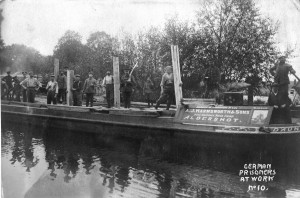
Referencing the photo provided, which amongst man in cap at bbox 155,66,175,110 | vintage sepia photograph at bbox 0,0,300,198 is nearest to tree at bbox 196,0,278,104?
vintage sepia photograph at bbox 0,0,300,198

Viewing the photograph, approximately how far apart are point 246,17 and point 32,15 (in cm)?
1185

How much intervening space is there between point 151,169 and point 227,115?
2065mm

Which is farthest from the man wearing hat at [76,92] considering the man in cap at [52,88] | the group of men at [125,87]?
the man in cap at [52,88]

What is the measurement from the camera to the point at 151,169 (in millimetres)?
6387

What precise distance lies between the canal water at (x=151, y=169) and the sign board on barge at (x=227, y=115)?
447mm

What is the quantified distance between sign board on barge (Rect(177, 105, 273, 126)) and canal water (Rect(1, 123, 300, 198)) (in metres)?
0.45

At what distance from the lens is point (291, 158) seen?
20.3 feet

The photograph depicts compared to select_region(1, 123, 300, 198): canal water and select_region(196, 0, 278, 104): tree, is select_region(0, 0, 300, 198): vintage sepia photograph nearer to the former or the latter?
select_region(1, 123, 300, 198): canal water

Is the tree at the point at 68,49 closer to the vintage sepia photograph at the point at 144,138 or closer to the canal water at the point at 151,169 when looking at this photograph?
the vintage sepia photograph at the point at 144,138

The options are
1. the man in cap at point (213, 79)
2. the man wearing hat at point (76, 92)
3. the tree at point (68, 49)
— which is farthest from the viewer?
the tree at point (68, 49)

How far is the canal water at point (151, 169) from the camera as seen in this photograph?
17.5ft

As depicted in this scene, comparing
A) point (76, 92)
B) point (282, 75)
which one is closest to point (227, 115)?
point (282, 75)

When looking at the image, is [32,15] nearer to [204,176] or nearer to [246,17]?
[204,176]

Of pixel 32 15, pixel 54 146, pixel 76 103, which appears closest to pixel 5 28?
pixel 32 15
